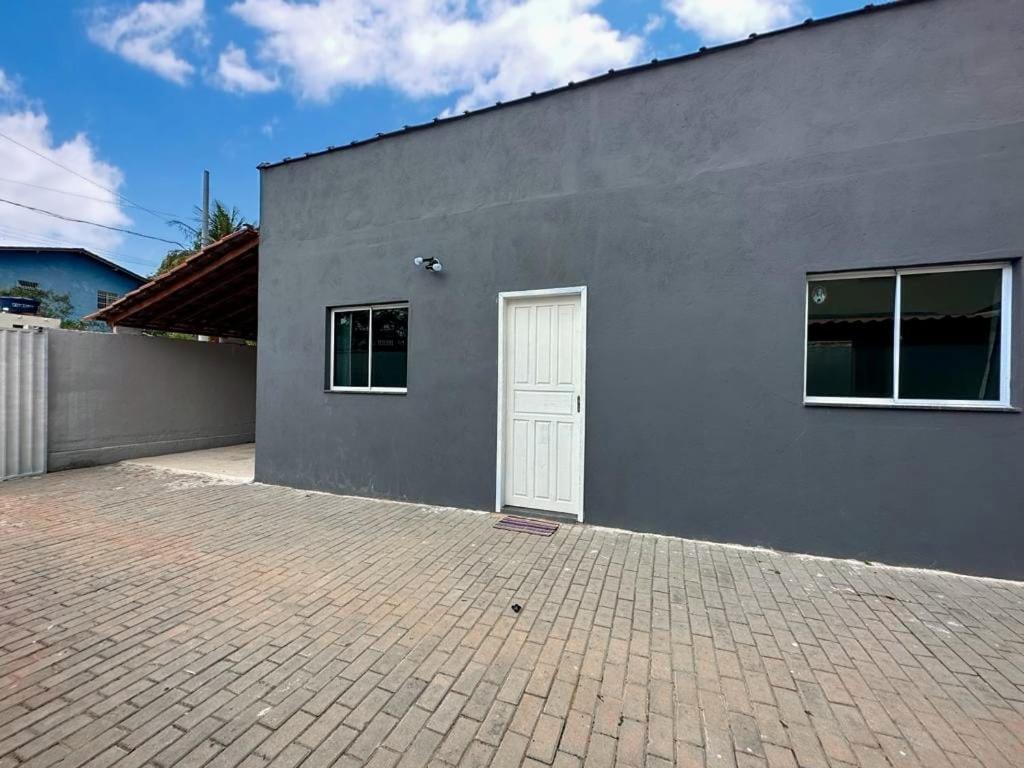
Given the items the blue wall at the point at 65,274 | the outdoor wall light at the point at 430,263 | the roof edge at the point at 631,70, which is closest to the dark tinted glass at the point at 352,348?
the outdoor wall light at the point at 430,263

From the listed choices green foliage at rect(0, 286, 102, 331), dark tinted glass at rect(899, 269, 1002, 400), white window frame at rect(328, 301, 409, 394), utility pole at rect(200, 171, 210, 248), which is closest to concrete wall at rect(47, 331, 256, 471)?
white window frame at rect(328, 301, 409, 394)

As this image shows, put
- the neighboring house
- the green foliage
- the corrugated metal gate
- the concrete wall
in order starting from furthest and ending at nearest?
the neighboring house
the green foliage
the concrete wall
the corrugated metal gate

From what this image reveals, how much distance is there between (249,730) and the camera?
1.99 metres

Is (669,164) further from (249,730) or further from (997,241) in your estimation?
(249,730)

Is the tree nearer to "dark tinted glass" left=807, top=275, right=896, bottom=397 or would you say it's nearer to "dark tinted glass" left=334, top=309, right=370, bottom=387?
"dark tinted glass" left=334, top=309, right=370, bottom=387

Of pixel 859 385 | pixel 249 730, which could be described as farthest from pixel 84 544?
pixel 859 385

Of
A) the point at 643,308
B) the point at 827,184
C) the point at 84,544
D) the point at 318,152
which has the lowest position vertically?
the point at 84,544

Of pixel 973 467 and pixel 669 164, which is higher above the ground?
pixel 669 164

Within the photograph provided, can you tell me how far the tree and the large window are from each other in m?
18.8

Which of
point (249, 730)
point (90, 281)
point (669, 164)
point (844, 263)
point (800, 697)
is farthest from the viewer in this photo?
point (90, 281)

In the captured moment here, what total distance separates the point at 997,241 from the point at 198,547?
711 cm

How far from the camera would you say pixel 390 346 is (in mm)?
5883

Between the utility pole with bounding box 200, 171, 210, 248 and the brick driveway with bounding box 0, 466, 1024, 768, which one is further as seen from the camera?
the utility pole with bounding box 200, 171, 210, 248

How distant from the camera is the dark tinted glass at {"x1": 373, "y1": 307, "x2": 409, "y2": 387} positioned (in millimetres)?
5781
